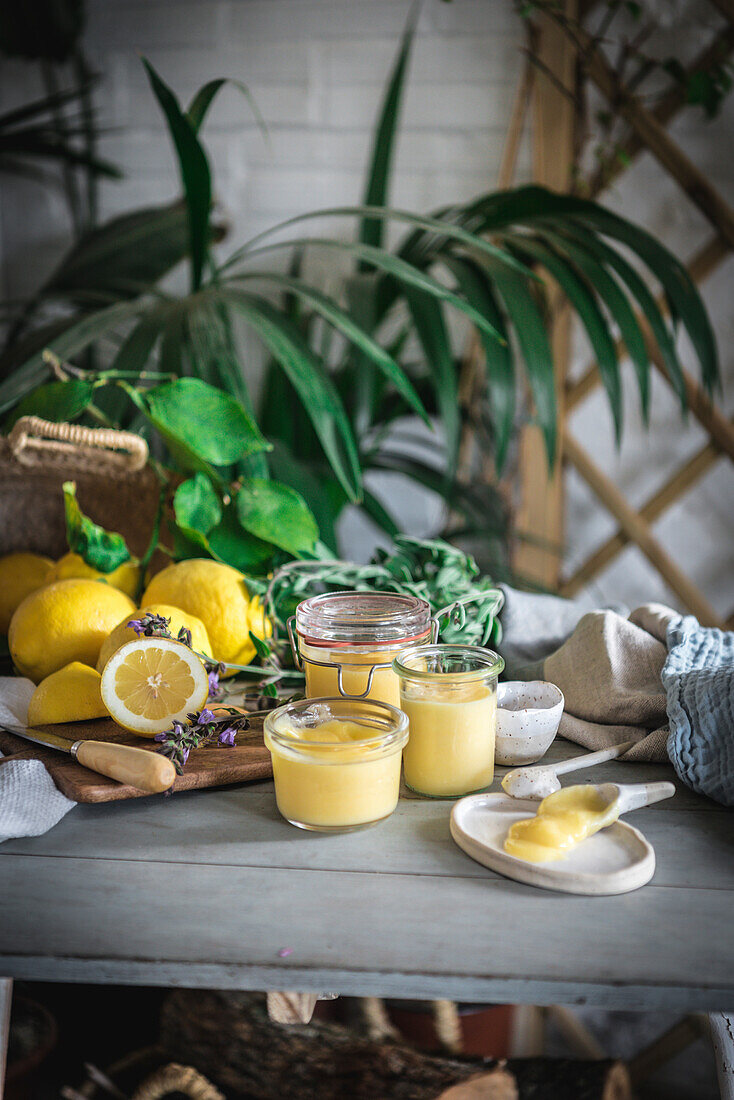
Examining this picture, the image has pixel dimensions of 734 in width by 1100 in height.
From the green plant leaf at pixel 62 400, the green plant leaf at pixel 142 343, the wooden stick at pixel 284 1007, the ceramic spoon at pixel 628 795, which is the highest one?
the green plant leaf at pixel 142 343

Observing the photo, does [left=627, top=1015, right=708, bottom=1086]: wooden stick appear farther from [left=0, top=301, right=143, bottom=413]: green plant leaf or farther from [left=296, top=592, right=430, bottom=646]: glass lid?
[left=0, top=301, right=143, bottom=413]: green plant leaf

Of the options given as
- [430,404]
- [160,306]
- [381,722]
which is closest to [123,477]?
[160,306]

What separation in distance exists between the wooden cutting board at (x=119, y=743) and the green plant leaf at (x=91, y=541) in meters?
0.13

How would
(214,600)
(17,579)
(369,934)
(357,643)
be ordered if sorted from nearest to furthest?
(369,934), (357,643), (214,600), (17,579)

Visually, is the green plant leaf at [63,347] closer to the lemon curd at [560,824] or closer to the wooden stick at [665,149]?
the lemon curd at [560,824]

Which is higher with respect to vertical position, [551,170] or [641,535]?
[551,170]

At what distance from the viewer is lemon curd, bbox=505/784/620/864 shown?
38cm

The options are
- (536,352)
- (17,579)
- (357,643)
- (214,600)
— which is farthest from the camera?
(536,352)

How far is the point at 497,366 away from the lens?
0.80 metres

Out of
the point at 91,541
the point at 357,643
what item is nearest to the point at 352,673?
the point at 357,643

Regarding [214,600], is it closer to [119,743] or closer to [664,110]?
[119,743]

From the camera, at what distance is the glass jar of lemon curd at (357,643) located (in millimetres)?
463

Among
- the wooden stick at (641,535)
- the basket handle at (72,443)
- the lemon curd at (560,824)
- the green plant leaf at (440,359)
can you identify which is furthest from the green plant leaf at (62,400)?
the wooden stick at (641,535)

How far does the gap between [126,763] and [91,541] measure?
0.22m
